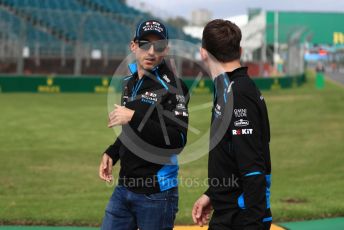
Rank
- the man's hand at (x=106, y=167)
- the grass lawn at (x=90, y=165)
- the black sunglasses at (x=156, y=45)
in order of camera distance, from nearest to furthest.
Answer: the black sunglasses at (x=156, y=45), the man's hand at (x=106, y=167), the grass lawn at (x=90, y=165)

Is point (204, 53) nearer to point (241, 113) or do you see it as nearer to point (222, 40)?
point (222, 40)

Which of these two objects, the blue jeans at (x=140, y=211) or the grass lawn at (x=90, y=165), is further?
the grass lawn at (x=90, y=165)

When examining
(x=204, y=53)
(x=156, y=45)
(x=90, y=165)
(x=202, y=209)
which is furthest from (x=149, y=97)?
(x=90, y=165)

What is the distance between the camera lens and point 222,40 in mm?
3219

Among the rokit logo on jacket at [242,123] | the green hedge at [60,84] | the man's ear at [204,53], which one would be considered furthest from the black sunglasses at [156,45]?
the green hedge at [60,84]

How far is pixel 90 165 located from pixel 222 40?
8.39m

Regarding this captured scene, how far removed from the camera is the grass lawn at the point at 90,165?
7434mm

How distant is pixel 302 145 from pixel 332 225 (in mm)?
7420

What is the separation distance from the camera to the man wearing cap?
12.5 ft

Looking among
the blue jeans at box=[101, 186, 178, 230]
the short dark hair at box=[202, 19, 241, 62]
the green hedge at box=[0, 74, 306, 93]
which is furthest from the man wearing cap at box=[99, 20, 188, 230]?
the green hedge at box=[0, 74, 306, 93]

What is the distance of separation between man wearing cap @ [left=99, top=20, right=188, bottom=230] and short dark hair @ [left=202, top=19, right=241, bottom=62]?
2.08 ft

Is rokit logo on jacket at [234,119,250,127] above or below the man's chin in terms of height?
below

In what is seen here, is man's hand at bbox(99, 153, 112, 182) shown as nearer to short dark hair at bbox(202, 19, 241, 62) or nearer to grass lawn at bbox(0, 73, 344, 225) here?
short dark hair at bbox(202, 19, 241, 62)

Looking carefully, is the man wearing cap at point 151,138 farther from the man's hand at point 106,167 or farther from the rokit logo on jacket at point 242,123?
the rokit logo on jacket at point 242,123
